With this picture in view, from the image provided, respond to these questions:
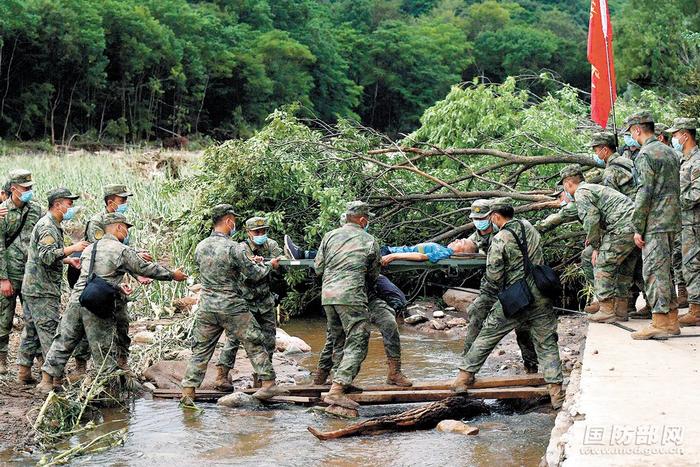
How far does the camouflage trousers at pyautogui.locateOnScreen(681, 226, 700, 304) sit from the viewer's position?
9.62m

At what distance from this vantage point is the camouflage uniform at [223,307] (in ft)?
30.7

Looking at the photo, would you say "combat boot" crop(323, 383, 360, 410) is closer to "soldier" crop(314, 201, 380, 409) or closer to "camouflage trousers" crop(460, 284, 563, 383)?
"soldier" crop(314, 201, 380, 409)

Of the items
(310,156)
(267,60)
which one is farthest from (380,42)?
(310,156)

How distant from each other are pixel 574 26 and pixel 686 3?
4199cm

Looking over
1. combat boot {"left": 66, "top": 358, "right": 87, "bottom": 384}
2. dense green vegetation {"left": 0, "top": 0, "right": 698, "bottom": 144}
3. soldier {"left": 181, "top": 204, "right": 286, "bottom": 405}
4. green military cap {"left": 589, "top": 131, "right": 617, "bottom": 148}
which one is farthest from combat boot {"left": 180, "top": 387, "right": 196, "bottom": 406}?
dense green vegetation {"left": 0, "top": 0, "right": 698, "bottom": 144}

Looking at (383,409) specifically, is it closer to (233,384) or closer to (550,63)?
(233,384)

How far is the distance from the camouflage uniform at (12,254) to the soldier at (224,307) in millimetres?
2114

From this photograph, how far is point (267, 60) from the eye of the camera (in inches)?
2414

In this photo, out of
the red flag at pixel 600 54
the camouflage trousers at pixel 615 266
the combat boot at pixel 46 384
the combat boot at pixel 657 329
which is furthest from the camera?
the red flag at pixel 600 54

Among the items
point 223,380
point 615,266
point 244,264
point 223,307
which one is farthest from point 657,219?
point 223,380

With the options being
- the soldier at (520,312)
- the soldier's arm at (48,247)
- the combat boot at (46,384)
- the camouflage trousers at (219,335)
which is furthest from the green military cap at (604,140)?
the combat boot at (46,384)

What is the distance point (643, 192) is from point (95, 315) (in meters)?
5.27

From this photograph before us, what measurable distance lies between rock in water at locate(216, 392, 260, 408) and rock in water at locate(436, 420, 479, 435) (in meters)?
1.97

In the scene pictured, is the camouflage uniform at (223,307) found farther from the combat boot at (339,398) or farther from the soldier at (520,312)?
the soldier at (520,312)
